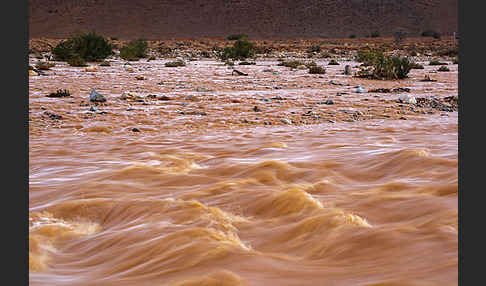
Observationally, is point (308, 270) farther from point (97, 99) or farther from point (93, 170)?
point (97, 99)

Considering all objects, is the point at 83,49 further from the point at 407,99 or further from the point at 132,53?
the point at 407,99

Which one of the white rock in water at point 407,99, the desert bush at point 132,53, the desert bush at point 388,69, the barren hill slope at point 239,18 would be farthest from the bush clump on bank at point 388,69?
the barren hill slope at point 239,18

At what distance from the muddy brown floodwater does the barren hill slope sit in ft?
182

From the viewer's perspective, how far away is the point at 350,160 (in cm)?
404

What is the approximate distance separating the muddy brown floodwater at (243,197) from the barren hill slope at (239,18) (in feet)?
182

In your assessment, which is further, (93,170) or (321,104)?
(321,104)

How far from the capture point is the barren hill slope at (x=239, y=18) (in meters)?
61.4

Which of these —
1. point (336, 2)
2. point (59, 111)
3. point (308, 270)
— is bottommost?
point (308, 270)

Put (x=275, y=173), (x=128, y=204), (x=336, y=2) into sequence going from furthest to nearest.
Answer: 1. (x=336, y=2)
2. (x=275, y=173)
3. (x=128, y=204)

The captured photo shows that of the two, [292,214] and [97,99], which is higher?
[97,99]

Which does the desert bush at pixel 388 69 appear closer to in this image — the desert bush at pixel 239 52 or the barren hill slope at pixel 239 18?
the desert bush at pixel 239 52

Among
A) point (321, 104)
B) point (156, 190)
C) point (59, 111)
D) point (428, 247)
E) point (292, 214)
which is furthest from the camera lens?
point (321, 104)

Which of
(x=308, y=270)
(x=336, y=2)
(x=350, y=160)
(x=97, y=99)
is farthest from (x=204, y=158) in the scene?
(x=336, y=2)

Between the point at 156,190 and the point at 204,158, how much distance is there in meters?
1.08
